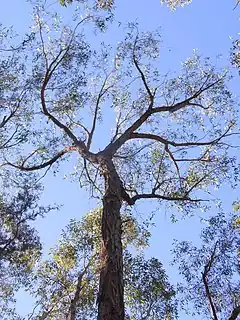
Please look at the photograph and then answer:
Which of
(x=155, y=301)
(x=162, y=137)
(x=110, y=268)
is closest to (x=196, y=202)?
(x=162, y=137)

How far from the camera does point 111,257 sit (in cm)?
646

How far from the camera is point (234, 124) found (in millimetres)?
12164

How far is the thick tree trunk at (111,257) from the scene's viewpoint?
570 cm

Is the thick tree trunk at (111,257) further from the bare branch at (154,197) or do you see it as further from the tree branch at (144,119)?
the tree branch at (144,119)

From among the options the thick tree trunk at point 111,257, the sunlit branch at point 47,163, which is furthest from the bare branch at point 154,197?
the sunlit branch at point 47,163

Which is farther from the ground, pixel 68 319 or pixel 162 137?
pixel 162 137

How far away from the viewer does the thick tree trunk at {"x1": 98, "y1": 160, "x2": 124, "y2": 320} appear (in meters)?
5.70

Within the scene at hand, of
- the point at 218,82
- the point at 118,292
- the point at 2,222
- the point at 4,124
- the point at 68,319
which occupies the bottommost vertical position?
the point at 118,292

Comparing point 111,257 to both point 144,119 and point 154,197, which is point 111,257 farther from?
point 144,119

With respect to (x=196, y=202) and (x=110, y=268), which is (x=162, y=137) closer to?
(x=196, y=202)

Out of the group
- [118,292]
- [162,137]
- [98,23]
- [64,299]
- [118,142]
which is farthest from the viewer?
[64,299]

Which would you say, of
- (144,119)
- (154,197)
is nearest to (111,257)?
(154,197)

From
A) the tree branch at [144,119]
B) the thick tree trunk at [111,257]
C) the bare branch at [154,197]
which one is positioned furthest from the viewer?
the tree branch at [144,119]

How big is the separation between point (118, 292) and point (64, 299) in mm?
7262
